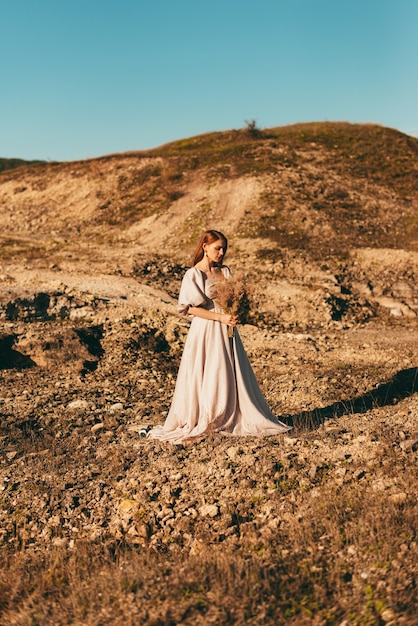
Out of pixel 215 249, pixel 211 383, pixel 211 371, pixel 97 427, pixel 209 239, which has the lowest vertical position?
pixel 97 427

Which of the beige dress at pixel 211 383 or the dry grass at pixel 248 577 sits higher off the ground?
the beige dress at pixel 211 383

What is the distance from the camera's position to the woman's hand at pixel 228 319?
643cm

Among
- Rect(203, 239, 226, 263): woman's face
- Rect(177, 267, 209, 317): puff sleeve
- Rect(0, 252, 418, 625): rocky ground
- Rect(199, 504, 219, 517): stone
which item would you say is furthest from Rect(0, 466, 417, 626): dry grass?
Rect(203, 239, 226, 263): woman's face

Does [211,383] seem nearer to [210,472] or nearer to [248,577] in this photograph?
[210,472]

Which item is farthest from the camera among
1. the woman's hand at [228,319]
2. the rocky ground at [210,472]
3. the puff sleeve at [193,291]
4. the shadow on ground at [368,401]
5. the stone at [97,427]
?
the stone at [97,427]

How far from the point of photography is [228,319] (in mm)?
6457

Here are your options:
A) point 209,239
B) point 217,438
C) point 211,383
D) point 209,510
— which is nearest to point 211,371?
point 211,383

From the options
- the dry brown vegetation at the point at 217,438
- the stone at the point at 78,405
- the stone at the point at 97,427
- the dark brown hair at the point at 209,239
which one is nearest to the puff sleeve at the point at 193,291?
the dark brown hair at the point at 209,239

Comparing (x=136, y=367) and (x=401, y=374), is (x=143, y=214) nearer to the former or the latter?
(x=136, y=367)

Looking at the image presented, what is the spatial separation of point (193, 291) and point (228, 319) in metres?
0.49

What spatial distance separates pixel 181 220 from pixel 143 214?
1.92m

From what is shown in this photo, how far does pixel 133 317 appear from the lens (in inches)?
505

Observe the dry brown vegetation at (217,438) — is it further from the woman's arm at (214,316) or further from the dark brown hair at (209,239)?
the dark brown hair at (209,239)

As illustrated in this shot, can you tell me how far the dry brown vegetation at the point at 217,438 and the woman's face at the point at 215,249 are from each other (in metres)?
1.98
